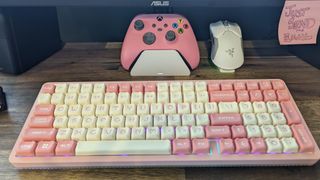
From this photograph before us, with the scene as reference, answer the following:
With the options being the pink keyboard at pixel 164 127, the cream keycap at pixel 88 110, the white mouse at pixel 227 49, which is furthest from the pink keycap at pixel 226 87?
the cream keycap at pixel 88 110

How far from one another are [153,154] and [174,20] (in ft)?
0.97

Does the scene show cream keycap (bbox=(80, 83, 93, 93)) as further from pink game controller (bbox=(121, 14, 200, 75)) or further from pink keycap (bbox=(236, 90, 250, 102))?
pink keycap (bbox=(236, 90, 250, 102))

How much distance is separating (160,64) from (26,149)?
0.29 metres

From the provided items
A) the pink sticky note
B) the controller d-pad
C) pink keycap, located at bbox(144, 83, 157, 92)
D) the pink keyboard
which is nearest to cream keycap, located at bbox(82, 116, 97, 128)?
Result: the pink keyboard

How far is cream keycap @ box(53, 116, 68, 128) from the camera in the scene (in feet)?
1.66

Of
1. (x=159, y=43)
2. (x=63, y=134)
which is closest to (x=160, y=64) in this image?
(x=159, y=43)

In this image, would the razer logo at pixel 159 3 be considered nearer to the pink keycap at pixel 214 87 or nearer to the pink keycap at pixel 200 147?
the pink keycap at pixel 214 87

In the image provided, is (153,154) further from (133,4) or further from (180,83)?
(133,4)

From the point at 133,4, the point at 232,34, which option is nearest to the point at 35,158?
the point at 133,4

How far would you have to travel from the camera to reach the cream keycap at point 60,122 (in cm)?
51

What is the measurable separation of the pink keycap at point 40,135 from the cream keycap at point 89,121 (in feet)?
0.13

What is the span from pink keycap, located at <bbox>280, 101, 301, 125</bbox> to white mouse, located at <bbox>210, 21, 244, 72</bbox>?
0.15 meters

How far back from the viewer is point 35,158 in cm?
47

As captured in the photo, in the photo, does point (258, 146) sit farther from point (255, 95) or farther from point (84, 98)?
point (84, 98)
